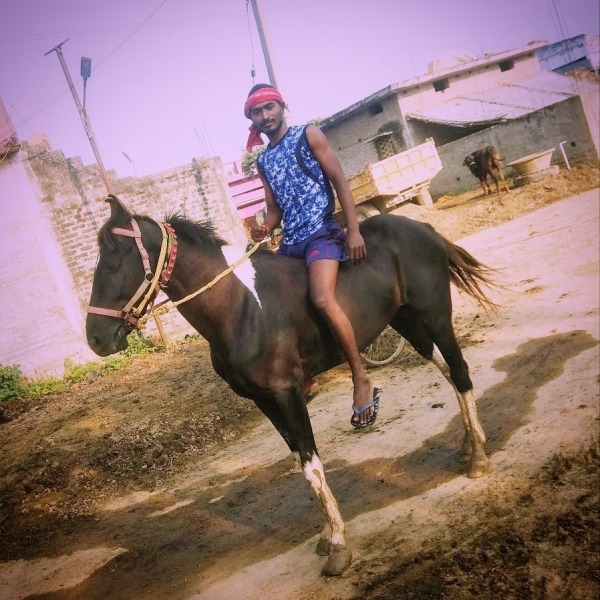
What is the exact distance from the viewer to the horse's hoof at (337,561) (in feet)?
9.03

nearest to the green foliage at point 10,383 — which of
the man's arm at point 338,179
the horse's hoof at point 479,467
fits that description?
the man's arm at point 338,179

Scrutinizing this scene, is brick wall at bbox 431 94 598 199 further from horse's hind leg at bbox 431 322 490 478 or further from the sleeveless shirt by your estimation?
the sleeveless shirt

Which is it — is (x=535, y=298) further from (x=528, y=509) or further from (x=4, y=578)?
(x=4, y=578)

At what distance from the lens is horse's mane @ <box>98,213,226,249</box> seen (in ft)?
8.79

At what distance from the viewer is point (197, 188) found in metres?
13.7

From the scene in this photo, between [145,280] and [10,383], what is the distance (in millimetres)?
10879

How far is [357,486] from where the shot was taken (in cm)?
375

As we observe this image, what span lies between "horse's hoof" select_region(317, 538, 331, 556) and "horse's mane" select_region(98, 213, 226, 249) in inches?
87.3

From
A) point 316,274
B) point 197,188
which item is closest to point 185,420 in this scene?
point 316,274

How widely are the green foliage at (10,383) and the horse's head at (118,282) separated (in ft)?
34.3


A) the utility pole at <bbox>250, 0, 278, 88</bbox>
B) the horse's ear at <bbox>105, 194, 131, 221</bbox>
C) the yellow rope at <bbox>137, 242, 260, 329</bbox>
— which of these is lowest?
the yellow rope at <bbox>137, 242, 260, 329</bbox>

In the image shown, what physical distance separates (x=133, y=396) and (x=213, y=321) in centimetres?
658

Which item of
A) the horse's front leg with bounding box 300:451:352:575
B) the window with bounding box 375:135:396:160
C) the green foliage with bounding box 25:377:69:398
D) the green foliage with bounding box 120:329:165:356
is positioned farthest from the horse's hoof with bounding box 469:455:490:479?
the window with bounding box 375:135:396:160

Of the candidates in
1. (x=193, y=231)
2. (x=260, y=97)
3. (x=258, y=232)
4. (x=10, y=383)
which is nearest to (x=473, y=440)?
(x=258, y=232)
